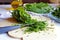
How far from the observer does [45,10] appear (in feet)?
3.67

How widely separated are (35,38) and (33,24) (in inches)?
5.2

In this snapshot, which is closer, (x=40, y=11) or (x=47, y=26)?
(x=47, y=26)

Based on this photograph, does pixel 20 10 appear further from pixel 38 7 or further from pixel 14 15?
pixel 38 7

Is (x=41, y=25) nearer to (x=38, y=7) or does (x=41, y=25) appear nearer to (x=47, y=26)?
(x=47, y=26)

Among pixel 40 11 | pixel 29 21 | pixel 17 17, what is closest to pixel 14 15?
pixel 17 17

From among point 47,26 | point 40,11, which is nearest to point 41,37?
point 47,26

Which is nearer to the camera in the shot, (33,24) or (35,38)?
(35,38)

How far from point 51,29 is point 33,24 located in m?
0.10

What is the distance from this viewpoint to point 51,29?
0.83 m

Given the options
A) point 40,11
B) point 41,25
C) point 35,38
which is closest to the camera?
point 35,38

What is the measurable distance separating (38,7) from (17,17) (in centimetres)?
26

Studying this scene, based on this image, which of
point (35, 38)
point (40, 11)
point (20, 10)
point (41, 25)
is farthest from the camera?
point (40, 11)

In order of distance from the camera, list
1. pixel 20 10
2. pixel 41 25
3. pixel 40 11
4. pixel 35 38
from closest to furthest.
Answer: pixel 35 38 → pixel 41 25 → pixel 20 10 → pixel 40 11

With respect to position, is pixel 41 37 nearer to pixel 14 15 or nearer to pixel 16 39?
pixel 16 39
